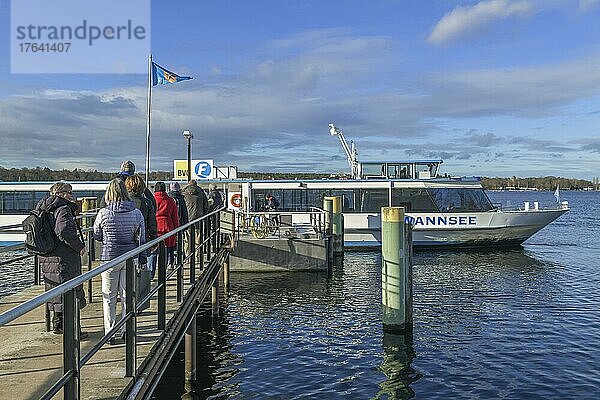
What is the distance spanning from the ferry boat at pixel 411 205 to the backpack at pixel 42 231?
21772 mm

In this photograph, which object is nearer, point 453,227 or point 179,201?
point 179,201

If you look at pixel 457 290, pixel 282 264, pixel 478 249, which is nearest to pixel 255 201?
pixel 282 264

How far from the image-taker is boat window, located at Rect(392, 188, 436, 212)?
29234mm

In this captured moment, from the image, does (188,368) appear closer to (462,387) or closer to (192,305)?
(192,305)

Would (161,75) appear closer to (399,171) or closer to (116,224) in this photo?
(399,171)

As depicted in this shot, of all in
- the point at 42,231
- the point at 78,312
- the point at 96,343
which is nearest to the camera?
the point at 78,312

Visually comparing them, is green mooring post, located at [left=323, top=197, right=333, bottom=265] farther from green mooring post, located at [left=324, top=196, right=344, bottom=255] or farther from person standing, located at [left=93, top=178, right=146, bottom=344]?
person standing, located at [left=93, top=178, right=146, bottom=344]

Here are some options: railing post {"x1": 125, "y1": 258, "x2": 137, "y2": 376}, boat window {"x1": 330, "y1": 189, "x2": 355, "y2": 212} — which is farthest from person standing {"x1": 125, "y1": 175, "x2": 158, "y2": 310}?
boat window {"x1": 330, "y1": 189, "x2": 355, "y2": 212}

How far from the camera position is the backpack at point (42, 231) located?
6547 mm

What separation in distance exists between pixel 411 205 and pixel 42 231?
24140 mm

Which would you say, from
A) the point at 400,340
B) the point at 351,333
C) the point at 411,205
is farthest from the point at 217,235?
the point at 411,205

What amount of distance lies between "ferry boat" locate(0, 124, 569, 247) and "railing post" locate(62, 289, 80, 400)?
2461 centimetres

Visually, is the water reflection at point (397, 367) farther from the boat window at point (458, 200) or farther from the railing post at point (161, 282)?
the boat window at point (458, 200)

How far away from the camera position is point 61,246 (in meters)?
6.71
